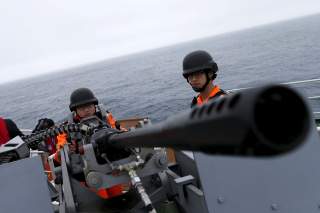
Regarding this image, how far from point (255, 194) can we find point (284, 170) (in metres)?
0.26

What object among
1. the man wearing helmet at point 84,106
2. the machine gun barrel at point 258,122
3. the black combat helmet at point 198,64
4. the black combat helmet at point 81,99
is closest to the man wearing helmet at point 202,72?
the black combat helmet at point 198,64

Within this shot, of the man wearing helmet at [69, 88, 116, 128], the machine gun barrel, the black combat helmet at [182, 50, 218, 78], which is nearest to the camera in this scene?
the machine gun barrel

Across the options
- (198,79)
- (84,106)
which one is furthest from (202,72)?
(84,106)

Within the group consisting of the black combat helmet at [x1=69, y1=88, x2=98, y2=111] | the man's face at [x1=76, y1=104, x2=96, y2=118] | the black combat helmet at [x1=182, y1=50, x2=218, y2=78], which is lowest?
the man's face at [x1=76, y1=104, x2=96, y2=118]

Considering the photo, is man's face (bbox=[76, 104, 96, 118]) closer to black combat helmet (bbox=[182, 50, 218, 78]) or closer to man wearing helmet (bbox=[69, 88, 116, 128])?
man wearing helmet (bbox=[69, 88, 116, 128])

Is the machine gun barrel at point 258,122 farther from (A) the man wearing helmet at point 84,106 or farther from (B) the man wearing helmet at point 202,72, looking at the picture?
(A) the man wearing helmet at point 84,106

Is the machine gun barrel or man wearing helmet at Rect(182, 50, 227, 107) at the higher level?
the machine gun barrel

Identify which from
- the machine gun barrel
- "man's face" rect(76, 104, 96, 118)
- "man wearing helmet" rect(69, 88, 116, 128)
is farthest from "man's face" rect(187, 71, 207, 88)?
the machine gun barrel

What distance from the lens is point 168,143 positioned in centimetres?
121

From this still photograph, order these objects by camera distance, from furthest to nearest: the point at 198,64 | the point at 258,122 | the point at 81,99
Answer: the point at 81,99 < the point at 198,64 < the point at 258,122

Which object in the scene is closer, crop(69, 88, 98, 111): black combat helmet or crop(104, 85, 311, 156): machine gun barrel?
crop(104, 85, 311, 156): machine gun barrel

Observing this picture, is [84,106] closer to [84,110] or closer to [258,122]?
[84,110]

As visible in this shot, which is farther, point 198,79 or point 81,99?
point 81,99

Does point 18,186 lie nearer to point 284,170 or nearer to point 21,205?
point 21,205
